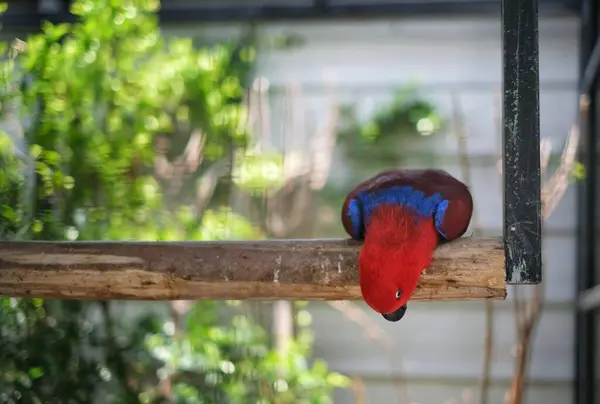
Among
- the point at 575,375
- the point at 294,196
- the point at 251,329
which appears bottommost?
the point at 575,375

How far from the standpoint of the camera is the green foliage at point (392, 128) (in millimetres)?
2812

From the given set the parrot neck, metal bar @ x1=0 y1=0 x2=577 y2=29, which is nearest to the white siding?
metal bar @ x1=0 y1=0 x2=577 y2=29

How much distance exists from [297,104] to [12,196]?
4.73ft

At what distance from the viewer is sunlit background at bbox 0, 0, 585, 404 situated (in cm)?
198

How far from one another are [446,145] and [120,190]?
1283 millimetres

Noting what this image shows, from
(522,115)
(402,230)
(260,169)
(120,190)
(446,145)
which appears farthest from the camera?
(446,145)

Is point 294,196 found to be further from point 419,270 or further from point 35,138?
point 419,270

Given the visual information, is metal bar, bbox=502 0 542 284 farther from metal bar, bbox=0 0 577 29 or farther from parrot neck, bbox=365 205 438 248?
metal bar, bbox=0 0 577 29

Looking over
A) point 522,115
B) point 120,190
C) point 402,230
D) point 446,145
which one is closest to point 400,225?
point 402,230

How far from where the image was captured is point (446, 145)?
9.31ft

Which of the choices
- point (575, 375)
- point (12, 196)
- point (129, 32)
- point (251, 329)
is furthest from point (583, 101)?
point (12, 196)

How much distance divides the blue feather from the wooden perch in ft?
0.21

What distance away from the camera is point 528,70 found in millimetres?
1132

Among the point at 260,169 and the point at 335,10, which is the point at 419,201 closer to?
the point at 260,169
